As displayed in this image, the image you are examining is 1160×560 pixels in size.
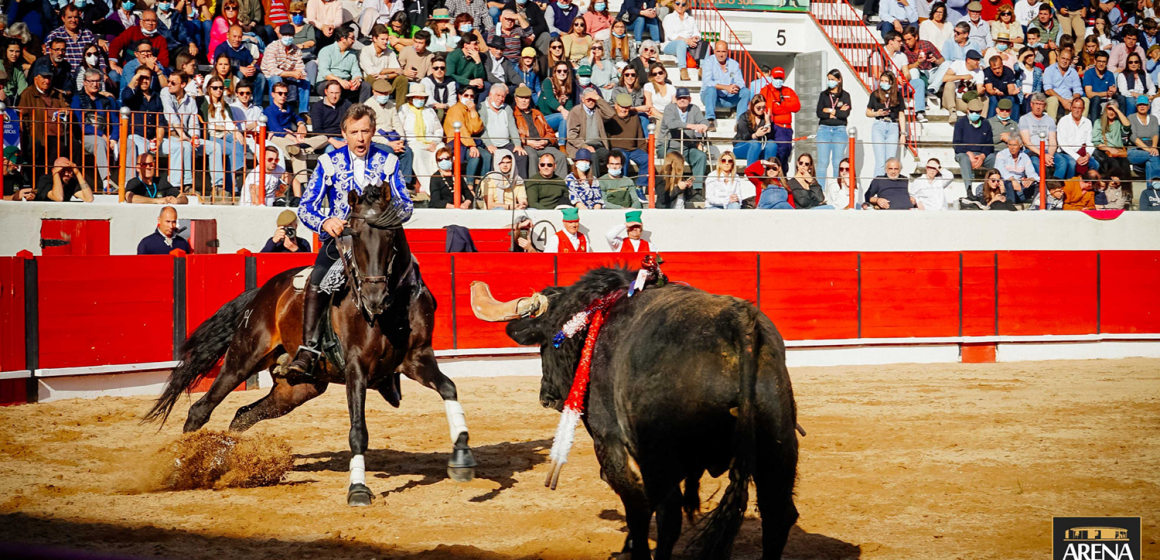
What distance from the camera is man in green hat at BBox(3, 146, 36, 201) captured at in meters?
10.4

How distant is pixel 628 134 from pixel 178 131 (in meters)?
4.92

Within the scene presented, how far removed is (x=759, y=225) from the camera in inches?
493

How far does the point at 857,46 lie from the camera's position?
16.5 meters

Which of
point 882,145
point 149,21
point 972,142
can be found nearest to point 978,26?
point 972,142

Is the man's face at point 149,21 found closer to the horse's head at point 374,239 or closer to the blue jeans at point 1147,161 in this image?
the horse's head at point 374,239

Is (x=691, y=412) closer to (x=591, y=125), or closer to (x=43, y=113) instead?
(x=43, y=113)

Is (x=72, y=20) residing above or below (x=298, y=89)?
above

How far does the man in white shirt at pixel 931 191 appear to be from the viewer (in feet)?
43.2

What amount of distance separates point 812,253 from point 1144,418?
14.1 feet

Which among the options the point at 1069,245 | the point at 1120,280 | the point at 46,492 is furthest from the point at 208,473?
the point at 1069,245

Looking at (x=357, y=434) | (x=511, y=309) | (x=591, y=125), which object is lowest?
(x=357, y=434)

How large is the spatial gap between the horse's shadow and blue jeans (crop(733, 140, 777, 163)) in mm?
6980

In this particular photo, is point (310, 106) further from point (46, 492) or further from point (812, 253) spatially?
point (46, 492)

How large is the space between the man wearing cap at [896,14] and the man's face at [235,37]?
9587 millimetres
